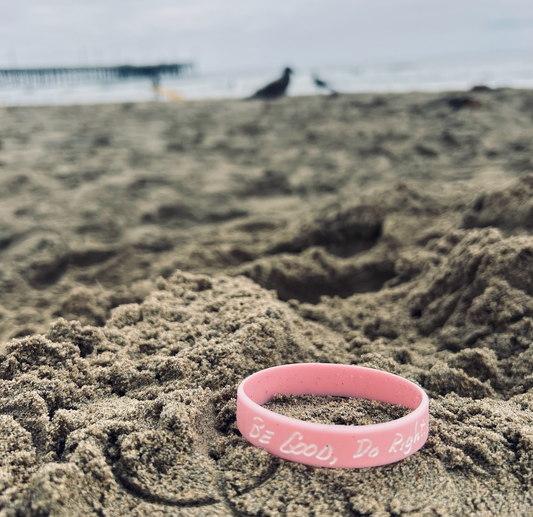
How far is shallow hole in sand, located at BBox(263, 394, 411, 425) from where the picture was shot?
136 cm

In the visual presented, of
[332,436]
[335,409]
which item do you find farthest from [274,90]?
[332,436]

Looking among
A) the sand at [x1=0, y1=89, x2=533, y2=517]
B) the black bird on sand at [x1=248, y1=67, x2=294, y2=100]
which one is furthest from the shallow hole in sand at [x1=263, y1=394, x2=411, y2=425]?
the black bird on sand at [x1=248, y1=67, x2=294, y2=100]

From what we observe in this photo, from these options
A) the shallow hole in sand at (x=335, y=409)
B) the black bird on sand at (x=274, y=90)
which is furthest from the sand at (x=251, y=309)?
the black bird on sand at (x=274, y=90)

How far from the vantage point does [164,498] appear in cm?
105

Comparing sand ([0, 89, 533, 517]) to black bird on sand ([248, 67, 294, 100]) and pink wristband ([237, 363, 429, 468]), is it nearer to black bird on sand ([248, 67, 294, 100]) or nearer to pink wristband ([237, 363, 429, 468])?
pink wristband ([237, 363, 429, 468])

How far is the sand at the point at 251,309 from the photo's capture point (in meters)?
1.09

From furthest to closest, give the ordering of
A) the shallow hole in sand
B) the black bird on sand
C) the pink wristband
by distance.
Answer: the black bird on sand < the shallow hole in sand < the pink wristband

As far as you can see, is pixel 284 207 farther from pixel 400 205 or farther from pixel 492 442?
pixel 492 442

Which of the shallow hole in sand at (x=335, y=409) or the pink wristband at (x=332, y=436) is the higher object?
the pink wristband at (x=332, y=436)

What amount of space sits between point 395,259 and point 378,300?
581 mm

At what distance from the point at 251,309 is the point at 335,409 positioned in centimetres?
51

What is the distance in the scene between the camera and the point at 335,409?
1.41 meters

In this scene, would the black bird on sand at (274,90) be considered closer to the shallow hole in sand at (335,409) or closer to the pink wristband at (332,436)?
the shallow hole in sand at (335,409)

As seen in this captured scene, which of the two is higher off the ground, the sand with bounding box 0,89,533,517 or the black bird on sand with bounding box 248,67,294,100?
the black bird on sand with bounding box 248,67,294,100
